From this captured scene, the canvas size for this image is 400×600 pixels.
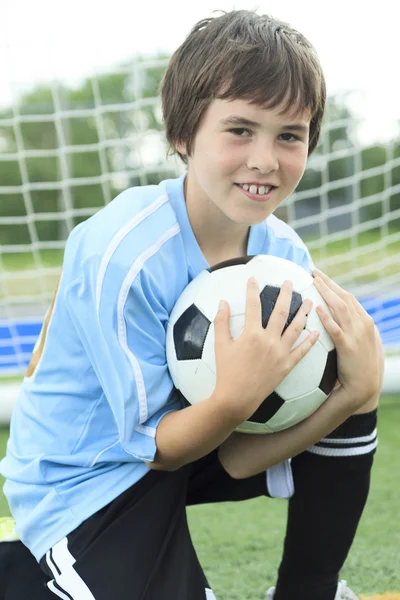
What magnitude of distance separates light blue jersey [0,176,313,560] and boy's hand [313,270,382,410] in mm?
267

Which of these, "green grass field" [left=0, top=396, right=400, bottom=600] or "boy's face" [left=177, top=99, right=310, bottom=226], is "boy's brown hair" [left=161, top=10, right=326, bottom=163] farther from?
"green grass field" [left=0, top=396, right=400, bottom=600]

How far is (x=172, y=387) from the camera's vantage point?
139 centimetres

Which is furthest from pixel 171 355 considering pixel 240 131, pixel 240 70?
pixel 240 70

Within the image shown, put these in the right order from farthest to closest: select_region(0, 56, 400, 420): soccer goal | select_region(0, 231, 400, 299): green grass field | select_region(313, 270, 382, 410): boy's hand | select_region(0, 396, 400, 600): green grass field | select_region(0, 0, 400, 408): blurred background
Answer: select_region(0, 231, 400, 299): green grass field < select_region(0, 56, 400, 420): soccer goal < select_region(0, 0, 400, 408): blurred background < select_region(0, 396, 400, 600): green grass field < select_region(313, 270, 382, 410): boy's hand

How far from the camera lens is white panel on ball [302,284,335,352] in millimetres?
1337

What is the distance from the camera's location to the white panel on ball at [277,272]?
136cm

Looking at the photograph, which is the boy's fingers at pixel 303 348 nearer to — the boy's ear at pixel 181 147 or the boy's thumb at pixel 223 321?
the boy's thumb at pixel 223 321

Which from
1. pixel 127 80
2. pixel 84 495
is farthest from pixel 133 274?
pixel 127 80

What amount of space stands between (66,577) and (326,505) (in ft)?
1.65

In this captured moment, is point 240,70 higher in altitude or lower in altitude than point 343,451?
higher

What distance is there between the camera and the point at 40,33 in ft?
10.2

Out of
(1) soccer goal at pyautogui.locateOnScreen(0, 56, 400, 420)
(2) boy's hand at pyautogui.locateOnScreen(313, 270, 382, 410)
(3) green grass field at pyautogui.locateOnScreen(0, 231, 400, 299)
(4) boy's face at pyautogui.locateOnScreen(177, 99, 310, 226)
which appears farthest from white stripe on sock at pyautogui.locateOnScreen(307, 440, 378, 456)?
(3) green grass field at pyautogui.locateOnScreen(0, 231, 400, 299)

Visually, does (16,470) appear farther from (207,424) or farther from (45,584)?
(207,424)

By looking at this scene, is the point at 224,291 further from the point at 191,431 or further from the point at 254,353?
the point at 191,431
